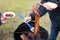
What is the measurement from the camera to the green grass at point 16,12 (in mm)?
2305

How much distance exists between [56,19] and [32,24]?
0.75ft

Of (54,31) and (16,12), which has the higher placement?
(54,31)

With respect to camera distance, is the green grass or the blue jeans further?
the green grass

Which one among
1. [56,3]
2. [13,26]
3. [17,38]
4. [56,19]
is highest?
[56,3]

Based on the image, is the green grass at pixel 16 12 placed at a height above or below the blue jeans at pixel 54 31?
below

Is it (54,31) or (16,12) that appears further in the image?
(16,12)

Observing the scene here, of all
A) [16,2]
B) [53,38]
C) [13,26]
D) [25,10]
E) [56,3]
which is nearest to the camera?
[56,3]

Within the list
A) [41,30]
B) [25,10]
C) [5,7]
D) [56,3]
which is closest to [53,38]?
[41,30]

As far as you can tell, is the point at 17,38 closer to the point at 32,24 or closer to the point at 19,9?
the point at 32,24

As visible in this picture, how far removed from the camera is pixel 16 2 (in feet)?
9.59

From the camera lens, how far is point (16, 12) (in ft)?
8.75

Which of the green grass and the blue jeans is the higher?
the blue jeans

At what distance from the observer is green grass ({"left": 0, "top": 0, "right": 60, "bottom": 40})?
2.30 metres

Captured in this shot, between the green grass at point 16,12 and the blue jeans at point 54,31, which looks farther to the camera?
the green grass at point 16,12
